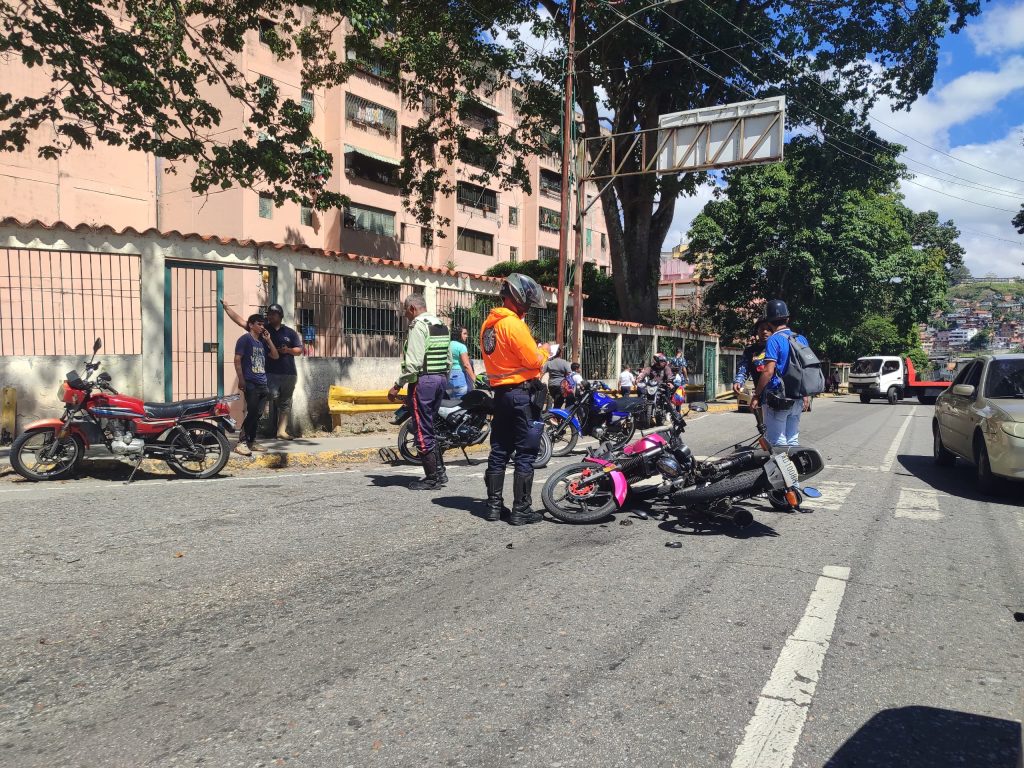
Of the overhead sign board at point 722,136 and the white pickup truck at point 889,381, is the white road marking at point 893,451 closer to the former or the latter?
the overhead sign board at point 722,136

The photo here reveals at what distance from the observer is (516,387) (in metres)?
5.70

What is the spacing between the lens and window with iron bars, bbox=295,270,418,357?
12.0 meters

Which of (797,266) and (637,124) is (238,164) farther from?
(797,266)

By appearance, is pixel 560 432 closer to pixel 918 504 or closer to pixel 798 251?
pixel 918 504

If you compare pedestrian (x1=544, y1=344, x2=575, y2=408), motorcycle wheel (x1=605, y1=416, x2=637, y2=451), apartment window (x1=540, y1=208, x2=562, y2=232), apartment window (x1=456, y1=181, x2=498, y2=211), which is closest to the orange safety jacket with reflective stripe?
pedestrian (x1=544, y1=344, x2=575, y2=408)

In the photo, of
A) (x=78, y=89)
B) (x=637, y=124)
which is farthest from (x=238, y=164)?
(x=637, y=124)

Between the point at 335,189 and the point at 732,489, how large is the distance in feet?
94.6

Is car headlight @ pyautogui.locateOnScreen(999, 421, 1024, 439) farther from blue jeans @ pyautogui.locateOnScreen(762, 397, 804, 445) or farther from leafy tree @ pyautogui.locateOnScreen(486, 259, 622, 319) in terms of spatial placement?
leafy tree @ pyautogui.locateOnScreen(486, 259, 622, 319)

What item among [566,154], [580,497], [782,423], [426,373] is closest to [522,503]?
[580,497]

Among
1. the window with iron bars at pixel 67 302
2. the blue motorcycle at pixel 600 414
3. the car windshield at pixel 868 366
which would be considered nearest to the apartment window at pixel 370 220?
the car windshield at pixel 868 366

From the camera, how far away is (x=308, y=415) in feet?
38.9

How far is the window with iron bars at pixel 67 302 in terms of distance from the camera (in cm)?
945

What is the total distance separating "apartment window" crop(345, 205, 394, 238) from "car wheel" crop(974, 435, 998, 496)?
28091 millimetres

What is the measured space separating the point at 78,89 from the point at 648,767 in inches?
402
